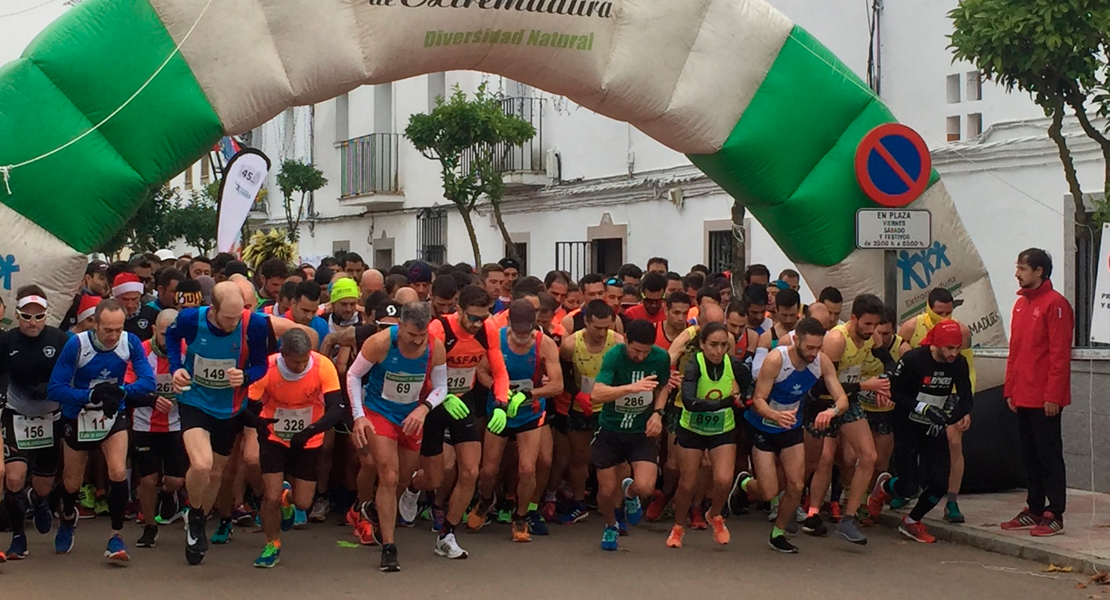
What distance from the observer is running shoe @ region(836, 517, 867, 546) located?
1035 cm

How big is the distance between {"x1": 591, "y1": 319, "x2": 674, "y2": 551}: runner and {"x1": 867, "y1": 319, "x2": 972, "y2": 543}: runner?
1757mm

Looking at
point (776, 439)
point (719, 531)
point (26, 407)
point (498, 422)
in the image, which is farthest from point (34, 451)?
point (776, 439)

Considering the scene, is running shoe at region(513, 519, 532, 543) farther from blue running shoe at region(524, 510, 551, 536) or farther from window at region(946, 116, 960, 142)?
window at region(946, 116, 960, 142)

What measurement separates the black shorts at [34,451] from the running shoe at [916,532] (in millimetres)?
5846

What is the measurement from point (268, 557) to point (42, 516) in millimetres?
1801

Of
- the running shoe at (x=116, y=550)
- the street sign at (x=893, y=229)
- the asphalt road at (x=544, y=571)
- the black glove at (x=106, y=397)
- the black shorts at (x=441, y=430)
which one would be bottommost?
the asphalt road at (x=544, y=571)

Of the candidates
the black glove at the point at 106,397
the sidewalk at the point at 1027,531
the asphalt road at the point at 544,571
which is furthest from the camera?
the sidewalk at the point at 1027,531

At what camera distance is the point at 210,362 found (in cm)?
924

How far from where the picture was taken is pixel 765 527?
36.6ft

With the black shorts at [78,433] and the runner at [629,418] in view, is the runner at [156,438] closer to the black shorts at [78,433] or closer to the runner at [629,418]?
the black shorts at [78,433]

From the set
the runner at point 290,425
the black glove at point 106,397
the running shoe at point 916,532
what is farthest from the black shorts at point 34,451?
the running shoe at point 916,532

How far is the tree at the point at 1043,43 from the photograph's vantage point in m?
10.9

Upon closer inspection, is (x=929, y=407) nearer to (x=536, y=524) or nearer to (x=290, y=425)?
(x=536, y=524)

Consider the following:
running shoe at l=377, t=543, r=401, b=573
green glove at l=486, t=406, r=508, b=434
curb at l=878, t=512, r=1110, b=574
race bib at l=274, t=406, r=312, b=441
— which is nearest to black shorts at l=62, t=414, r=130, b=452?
race bib at l=274, t=406, r=312, b=441
